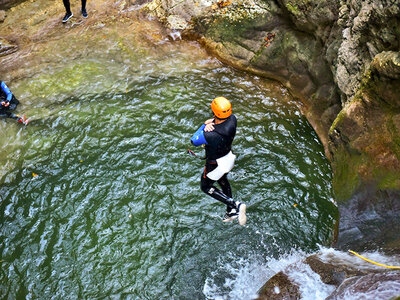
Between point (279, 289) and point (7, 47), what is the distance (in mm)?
11382

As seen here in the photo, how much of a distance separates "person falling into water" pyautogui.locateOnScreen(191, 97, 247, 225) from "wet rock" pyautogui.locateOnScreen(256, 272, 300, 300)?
3.68 ft

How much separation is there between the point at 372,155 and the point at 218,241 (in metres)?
3.19

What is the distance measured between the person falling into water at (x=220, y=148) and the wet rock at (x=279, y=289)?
3.68 ft

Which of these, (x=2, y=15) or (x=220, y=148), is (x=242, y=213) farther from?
(x=2, y=15)

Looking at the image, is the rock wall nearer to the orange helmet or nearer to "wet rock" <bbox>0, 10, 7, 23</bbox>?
the orange helmet

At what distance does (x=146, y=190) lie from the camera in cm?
710

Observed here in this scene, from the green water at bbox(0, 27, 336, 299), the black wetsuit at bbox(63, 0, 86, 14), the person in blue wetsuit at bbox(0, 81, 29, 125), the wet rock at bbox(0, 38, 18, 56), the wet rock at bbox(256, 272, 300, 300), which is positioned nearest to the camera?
the wet rock at bbox(256, 272, 300, 300)

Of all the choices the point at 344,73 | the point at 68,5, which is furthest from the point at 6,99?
the point at 344,73

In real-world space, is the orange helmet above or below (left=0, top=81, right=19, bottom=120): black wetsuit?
above

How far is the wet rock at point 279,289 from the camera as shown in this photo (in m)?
4.97

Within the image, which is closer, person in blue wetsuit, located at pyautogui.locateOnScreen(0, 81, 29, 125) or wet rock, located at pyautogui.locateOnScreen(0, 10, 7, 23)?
person in blue wetsuit, located at pyautogui.locateOnScreen(0, 81, 29, 125)

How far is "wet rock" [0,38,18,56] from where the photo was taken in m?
11.2

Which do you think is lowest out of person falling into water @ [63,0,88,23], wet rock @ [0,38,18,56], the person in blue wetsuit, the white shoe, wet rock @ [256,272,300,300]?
wet rock @ [256,272,300,300]

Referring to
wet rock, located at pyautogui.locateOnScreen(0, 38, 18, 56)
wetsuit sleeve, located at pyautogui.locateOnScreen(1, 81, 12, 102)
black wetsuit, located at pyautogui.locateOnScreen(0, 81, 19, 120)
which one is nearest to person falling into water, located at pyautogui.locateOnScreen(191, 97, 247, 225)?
black wetsuit, located at pyautogui.locateOnScreen(0, 81, 19, 120)
